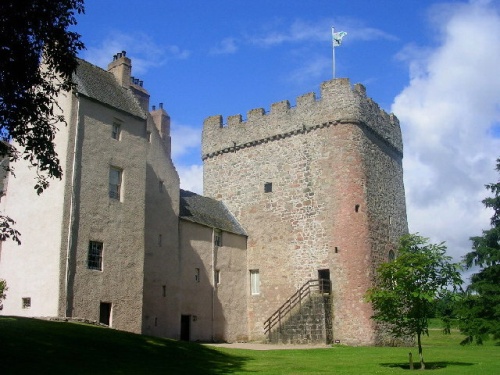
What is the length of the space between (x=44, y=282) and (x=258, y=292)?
15.6 m

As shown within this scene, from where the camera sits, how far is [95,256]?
23781mm

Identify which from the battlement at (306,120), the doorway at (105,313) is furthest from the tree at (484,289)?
the doorway at (105,313)

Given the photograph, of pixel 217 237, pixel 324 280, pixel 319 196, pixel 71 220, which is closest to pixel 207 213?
pixel 217 237

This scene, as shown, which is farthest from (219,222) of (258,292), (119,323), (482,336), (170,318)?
(482,336)

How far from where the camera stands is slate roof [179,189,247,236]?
32.8 metres

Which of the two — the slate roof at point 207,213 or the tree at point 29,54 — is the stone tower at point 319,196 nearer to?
the slate roof at point 207,213

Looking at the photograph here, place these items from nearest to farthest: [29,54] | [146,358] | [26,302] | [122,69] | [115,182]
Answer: [29,54] < [146,358] < [26,302] < [115,182] < [122,69]

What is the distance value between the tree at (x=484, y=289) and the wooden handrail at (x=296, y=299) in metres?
7.27

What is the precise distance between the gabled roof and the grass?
33.2ft

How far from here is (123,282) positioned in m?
24.6

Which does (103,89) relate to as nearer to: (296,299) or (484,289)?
(296,299)

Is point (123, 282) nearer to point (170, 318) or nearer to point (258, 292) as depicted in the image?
point (170, 318)

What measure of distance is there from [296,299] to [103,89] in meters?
15.9

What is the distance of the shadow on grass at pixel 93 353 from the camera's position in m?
14.7
